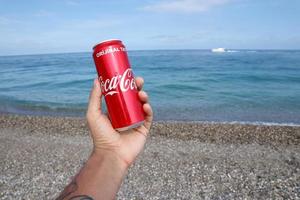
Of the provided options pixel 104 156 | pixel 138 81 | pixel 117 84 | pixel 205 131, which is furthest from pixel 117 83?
pixel 205 131

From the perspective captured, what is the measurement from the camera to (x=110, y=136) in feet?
7.50

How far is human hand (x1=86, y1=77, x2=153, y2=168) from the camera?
2.25 metres

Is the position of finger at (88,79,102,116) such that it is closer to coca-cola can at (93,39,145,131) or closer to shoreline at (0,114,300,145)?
coca-cola can at (93,39,145,131)

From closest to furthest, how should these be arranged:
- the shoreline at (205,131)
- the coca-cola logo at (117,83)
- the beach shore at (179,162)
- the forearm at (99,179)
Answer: the forearm at (99,179), the coca-cola logo at (117,83), the beach shore at (179,162), the shoreline at (205,131)

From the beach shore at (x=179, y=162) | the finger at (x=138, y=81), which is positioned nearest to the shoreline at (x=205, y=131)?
the beach shore at (x=179, y=162)

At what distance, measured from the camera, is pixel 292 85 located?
78.3 feet

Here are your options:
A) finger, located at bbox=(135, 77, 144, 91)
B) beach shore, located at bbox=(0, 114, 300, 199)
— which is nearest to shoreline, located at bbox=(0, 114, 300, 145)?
beach shore, located at bbox=(0, 114, 300, 199)

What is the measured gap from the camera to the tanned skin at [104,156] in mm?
1996

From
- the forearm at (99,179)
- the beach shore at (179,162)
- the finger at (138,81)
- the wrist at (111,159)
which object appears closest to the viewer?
the forearm at (99,179)

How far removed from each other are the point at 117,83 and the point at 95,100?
8.6 inches

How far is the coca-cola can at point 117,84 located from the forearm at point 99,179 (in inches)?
10.6

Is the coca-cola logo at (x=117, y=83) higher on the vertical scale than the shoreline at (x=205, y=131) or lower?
higher

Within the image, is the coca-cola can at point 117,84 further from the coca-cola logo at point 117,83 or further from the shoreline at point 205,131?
the shoreline at point 205,131

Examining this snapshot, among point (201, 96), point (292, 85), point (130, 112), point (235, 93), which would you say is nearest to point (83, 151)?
point (130, 112)
